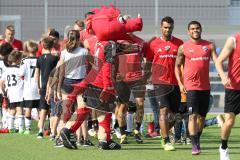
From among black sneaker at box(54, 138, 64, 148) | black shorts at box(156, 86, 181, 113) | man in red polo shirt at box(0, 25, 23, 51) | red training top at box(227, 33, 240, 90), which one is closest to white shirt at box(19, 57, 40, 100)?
man in red polo shirt at box(0, 25, 23, 51)

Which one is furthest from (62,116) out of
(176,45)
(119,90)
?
(176,45)

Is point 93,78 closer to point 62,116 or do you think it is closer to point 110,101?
point 110,101

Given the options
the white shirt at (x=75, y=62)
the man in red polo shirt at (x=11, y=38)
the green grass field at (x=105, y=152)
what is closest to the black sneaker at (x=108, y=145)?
the green grass field at (x=105, y=152)

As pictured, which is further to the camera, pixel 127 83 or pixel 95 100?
pixel 127 83

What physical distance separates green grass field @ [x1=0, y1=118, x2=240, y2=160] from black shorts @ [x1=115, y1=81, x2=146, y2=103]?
79 centimetres

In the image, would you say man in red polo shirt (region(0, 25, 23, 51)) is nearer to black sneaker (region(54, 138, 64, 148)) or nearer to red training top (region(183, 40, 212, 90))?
black sneaker (region(54, 138, 64, 148))

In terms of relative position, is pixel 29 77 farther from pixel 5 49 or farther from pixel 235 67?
pixel 235 67

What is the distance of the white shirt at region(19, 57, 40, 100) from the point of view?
1933 cm

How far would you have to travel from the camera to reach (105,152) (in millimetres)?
15367

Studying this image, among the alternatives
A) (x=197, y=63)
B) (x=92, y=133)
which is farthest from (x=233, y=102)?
(x=92, y=133)

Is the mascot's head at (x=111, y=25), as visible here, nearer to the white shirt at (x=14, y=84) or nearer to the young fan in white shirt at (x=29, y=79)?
the young fan in white shirt at (x=29, y=79)

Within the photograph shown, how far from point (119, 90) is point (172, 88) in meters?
0.99

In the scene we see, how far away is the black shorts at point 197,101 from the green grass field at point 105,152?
0.65 metres

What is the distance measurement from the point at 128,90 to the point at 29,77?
3204mm
